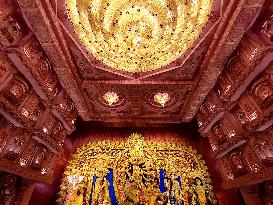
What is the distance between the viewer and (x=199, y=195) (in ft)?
22.9

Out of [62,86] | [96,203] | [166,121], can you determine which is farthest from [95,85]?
[96,203]

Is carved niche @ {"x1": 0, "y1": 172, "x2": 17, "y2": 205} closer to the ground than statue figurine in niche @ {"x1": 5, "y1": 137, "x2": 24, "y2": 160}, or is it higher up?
closer to the ground

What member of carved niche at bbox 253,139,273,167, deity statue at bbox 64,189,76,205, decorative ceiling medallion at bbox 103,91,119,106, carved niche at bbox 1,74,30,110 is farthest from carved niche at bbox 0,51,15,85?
carved niche at bbox 253,139,273,167

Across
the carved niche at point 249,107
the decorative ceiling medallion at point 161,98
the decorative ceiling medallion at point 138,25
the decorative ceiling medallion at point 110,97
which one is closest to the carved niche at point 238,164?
the carved niche at point 249,107

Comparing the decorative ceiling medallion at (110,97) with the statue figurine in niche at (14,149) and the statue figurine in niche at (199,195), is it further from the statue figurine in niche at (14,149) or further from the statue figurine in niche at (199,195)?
the statue figurine in niche at (199,195)

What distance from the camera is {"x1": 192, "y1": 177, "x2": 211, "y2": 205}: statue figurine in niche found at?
6.86 metres

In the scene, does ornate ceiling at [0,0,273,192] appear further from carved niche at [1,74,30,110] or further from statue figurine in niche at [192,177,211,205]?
statue figurine in niche at [192,177,211,205]

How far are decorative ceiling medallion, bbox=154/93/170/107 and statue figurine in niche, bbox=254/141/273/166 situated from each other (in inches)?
114

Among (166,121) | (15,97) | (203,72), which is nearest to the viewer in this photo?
(15,97)

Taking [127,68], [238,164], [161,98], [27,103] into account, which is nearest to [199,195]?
[238,164]

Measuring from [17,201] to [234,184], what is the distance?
554 centimetres

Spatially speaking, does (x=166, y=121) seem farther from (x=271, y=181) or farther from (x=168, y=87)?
(x=271, y=181)

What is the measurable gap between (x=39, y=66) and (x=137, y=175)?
450 cm

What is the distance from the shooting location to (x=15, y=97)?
5.06 metres
